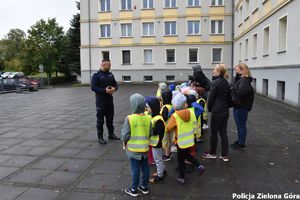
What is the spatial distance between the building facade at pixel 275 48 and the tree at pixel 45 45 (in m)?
34.6

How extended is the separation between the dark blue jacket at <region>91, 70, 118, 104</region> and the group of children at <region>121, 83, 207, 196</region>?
2175 millimetres

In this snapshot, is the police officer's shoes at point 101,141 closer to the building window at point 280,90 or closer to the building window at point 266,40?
the building window at point 280,90

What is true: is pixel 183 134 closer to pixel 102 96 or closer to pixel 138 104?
pixel 138 104

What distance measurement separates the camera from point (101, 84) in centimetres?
749

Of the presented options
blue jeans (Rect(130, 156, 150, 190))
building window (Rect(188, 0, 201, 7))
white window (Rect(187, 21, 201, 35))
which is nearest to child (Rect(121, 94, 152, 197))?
blue jeans (Rect(130, 156, 150, 190))

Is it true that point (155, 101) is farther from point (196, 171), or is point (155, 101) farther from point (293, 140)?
point (293, 140)

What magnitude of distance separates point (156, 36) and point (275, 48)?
20.8 m

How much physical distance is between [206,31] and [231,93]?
97.7ft

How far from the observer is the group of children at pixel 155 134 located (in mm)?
4398

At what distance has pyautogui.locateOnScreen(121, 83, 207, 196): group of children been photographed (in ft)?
14.4

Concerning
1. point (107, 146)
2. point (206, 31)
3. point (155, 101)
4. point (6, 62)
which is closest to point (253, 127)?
point (107, 146)

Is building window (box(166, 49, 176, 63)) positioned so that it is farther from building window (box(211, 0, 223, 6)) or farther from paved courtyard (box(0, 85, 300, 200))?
paved courtyard (box(0, 85, 300, 200))

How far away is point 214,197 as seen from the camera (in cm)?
429

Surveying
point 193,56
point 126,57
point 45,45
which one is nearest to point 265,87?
point 193,56
